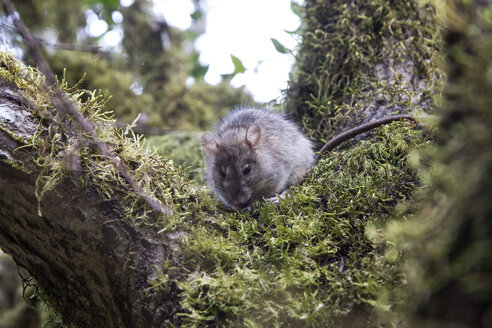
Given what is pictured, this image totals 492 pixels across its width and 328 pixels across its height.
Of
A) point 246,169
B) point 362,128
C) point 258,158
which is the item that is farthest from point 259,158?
point 362,128

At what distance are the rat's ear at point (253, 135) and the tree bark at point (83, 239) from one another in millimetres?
2268

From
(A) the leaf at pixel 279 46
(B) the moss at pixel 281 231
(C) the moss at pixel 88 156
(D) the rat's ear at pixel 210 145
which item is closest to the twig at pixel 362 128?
(B) the moss at pixel 281 231

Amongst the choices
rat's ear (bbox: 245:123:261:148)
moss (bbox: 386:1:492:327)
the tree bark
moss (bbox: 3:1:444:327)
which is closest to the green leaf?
rat's ear (bbox: 245:123:261:148)

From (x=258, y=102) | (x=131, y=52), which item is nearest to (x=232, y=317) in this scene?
(x=258, y=102)

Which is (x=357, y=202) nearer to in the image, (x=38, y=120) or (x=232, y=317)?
(x=232, y=317)

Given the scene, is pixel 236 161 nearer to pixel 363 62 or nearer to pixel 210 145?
pixel 210 145

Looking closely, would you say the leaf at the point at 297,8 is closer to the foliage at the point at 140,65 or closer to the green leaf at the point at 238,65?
the green leaf at the point at 238,65

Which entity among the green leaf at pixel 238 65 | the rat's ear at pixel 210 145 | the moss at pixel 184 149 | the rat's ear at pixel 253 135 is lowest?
the rat's ear at pixel 210 145

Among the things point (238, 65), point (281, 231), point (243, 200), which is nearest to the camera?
point (281, 231)

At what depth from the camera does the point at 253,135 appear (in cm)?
450

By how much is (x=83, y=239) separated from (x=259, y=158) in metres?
2.53

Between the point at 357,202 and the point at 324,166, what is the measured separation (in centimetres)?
74

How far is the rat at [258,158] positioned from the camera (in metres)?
4.33

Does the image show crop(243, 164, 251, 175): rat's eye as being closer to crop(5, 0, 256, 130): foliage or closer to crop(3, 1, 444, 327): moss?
crop(3, 1, 444, 327): moss
